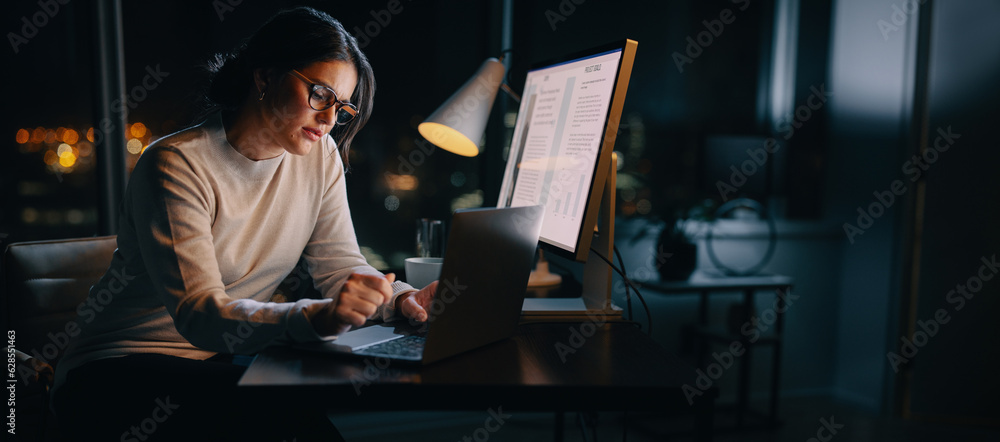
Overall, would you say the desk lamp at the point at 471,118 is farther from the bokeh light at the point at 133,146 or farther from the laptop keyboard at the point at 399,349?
the bokeh light at the point at 133,146

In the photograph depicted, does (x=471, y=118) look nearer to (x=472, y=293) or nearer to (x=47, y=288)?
(x=472, y=293)

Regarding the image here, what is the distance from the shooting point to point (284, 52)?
3.43 ft

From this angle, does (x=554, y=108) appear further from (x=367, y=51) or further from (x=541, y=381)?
(x=367, y=51)

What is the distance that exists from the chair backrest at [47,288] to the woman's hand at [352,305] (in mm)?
886

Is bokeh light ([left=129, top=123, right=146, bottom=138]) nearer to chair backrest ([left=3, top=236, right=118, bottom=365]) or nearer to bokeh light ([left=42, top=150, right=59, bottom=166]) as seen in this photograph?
bokeh light ([left=42, top=150, right=59, bottom=166])

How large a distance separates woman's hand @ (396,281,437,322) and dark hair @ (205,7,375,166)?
1.47 feet

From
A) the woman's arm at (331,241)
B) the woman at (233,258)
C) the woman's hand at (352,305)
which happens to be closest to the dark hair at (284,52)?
the woman at (233,258)

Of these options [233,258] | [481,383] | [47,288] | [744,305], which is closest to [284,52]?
[233,258]

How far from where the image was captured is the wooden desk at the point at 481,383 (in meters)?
0.69

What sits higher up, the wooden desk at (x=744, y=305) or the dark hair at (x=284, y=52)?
the dark hair at (x=284, y=52)

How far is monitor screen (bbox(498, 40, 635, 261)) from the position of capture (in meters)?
0.96

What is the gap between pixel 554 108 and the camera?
118 cm

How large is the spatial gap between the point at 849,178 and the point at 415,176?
211 cm

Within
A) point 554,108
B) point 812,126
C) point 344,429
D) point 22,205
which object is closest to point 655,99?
point 812,126
